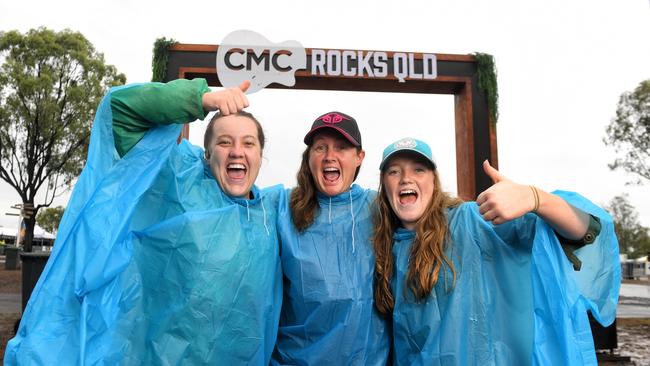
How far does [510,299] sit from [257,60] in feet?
21.1

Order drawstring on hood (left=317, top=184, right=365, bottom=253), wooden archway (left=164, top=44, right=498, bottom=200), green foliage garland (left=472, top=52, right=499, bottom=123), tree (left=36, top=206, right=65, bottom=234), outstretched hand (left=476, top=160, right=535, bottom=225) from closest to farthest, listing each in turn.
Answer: outstretched hand (left=476, top=160, right=535, bottom=225) < drawstring on hood (left=317, top=184, right=365, bottom=253) < wooden archway (left=164, top=44, right=498, bottom=200) < green foliage garland (left=472, top=52, right=499, bottom=123) < tree (left=36, top=206, right=65, bottom=234)

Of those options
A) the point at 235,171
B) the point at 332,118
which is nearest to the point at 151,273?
the point at 235,171

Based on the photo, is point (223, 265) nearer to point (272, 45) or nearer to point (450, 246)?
point (450, 246)

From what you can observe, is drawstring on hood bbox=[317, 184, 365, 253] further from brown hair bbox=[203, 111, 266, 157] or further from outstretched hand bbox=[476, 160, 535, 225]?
outstretched hand bbox=[476, 160, 535, 225]

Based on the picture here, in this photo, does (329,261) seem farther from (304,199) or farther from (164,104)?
(164,104)

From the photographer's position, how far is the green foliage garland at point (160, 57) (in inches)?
296

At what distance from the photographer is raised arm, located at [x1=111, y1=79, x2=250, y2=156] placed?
6.13 ft

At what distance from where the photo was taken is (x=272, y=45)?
756 centimetres

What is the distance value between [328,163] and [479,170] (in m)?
6.22

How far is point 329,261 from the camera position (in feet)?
6.77

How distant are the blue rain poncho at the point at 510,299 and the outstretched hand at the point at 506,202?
183 millimetres

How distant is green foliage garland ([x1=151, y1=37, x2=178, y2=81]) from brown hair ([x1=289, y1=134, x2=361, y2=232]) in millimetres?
5870

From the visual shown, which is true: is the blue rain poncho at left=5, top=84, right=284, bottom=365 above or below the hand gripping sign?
below

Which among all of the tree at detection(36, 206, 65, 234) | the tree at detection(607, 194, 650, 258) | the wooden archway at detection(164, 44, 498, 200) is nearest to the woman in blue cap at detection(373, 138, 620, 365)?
the wooden archway at detection(164, 44, 498, 200)
